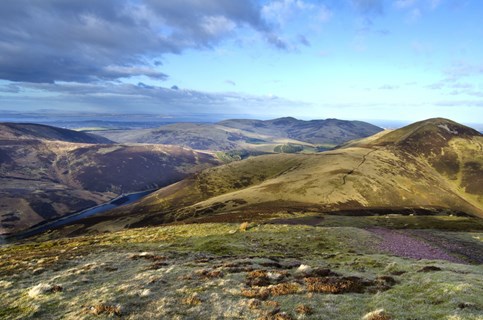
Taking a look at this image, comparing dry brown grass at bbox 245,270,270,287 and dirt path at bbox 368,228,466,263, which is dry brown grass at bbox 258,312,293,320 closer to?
dry brown grass at bbox 245,270,270,287

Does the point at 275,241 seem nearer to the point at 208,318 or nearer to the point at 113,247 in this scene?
the point at 113,247

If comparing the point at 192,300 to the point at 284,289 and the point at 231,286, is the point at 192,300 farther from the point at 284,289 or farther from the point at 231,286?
the point at 284,289

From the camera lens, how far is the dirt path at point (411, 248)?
46.4m

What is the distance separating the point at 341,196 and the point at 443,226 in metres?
86.8

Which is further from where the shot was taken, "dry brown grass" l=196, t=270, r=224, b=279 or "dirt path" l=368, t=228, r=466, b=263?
"dirt path" l=368, t=228, r=466, b=263

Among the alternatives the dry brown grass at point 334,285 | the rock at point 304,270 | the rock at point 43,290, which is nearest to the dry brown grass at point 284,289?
the dry brown grass at point 334,285

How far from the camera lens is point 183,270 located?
31.0 m

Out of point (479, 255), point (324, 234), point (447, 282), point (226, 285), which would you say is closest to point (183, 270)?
point (226, 285)

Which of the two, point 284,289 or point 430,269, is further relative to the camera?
point 430,269

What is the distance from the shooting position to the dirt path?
46.4m

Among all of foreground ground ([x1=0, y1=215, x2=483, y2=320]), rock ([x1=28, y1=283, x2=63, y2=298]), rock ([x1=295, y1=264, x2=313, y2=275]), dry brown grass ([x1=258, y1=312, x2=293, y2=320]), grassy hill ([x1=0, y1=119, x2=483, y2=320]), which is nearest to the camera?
dry brown grass ([x1=258, y1=312, x2=293, y2=320])

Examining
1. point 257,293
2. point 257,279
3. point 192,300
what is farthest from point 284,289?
point 192,300

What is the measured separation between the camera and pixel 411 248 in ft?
168

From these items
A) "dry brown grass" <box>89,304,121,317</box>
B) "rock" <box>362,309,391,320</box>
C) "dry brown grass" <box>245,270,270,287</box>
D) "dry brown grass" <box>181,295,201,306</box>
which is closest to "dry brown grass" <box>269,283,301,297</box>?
"dry brown grass" <box>245,270,270,287</box>
